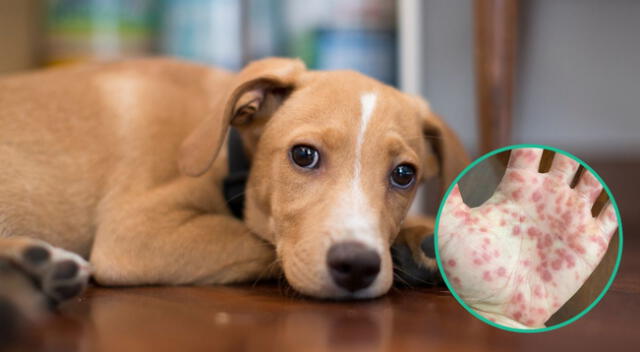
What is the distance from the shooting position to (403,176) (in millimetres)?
1780

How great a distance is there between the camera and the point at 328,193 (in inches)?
63.1

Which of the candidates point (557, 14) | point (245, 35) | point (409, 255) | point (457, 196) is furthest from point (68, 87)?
point (557, 14)

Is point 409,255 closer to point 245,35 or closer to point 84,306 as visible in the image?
point 84,306

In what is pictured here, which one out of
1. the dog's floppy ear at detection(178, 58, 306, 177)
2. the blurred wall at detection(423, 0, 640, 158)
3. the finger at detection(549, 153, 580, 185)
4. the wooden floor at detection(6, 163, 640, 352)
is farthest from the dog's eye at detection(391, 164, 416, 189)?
the blurred wall at detection(423, 0, 640, 158)

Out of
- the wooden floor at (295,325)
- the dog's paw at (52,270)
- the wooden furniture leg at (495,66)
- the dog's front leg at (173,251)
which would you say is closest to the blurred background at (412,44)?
the wooden furniture leg at (495,66)

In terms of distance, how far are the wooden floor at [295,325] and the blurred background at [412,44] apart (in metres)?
2.20

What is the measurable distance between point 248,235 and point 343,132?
0.44 metres

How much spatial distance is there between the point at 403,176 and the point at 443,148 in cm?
29

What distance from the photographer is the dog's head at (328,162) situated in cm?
150

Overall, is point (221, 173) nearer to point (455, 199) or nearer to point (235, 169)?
point (235, 169)

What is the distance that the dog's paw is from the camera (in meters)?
1.33

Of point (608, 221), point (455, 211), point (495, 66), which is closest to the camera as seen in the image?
point (608, 221)

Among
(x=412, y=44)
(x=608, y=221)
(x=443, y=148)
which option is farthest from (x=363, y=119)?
(x=412, y=44)

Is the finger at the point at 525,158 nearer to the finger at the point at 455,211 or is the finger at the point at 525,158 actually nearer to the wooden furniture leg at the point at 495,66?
the finger at the point at 455,211
